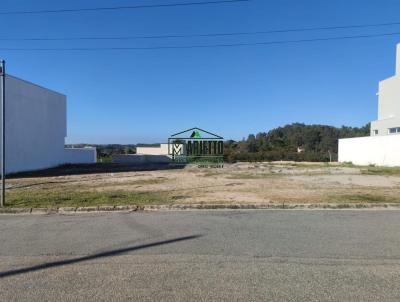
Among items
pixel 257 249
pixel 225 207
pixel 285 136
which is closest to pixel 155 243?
pixel 257 249

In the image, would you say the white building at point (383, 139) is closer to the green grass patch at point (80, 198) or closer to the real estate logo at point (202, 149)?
the real estate logo at point (202, 149)

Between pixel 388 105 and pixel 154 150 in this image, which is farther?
pixel 154 150

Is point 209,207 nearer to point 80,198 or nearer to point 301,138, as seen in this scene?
point 80,198

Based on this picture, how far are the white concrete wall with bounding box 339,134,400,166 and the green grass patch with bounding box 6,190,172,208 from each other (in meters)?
Result: 25.3

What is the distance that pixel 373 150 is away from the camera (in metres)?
35.6

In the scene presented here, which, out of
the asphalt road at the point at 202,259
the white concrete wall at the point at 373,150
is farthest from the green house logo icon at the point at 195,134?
the asphalt road at the point at 202,259

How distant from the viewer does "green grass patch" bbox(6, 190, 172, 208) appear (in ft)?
36.7

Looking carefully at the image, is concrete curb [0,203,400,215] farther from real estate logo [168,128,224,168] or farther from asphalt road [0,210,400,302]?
real estate logo [168,128,224,168]

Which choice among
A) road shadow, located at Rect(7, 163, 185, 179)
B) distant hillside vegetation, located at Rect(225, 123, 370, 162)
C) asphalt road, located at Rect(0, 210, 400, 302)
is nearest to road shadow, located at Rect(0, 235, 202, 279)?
asphalt road, located at Rect(0, 210, 400, 302)

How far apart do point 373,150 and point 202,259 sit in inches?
1321

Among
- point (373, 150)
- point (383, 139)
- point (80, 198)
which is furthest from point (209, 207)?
point (373, 150)

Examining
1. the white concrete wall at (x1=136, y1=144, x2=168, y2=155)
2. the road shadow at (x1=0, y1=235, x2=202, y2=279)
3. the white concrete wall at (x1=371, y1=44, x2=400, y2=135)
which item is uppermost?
the white concrete wall at (x1=371, y1=44, x2=400, y2=135)

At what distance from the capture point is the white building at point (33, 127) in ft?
82.1

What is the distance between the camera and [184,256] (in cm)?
602
